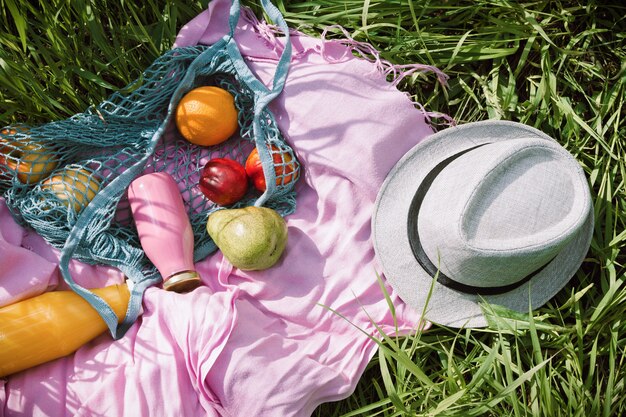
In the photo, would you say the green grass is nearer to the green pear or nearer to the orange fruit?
the orange fruit

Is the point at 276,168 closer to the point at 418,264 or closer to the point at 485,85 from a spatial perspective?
the point at 418,264

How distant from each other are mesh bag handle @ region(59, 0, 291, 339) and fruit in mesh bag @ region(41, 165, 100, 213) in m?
0.04

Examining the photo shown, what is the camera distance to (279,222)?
5.29ft

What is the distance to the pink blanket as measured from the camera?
1.52 metres

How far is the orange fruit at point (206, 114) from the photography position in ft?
5.50

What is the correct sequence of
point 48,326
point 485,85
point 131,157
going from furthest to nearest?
point 485,85
point 131,157
point 48,326

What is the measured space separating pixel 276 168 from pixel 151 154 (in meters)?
0.40

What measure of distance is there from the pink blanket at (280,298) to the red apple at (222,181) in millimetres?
191

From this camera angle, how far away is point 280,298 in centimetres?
168

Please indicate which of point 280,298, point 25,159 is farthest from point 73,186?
point 280,298

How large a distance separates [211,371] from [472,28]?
55.1 inches

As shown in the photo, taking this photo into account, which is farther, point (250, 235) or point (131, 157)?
point (131, 157)

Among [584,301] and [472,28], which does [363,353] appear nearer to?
[584,301]

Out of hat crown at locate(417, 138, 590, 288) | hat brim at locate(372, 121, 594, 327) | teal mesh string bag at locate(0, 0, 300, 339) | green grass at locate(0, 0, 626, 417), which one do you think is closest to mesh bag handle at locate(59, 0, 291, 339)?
teal mesh string bag at locate(0, 0, 300, 339)
